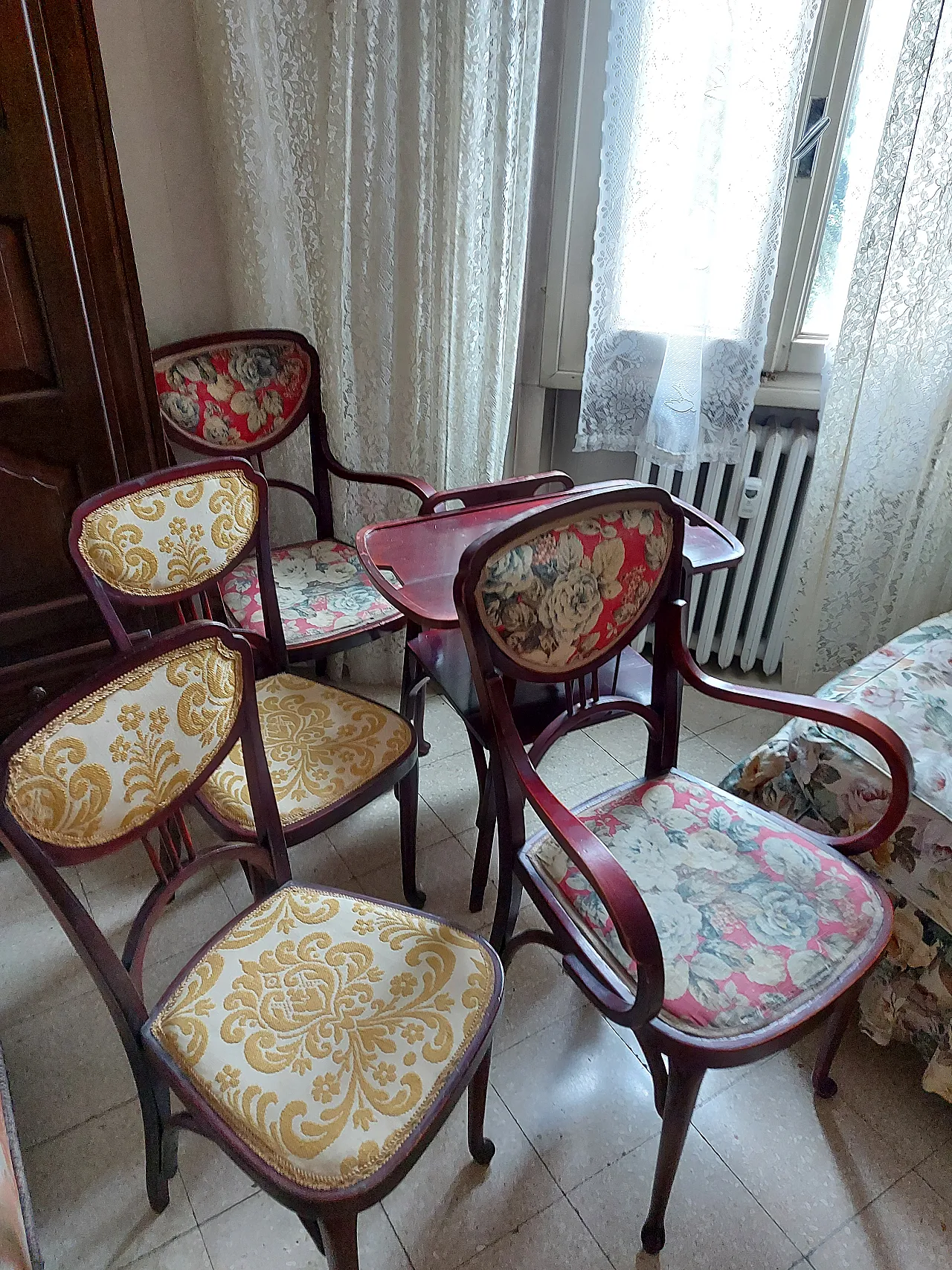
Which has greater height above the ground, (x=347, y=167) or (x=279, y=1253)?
(x=347, y=167)

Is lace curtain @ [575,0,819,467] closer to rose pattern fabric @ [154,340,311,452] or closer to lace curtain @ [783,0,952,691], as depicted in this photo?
lace curtain @ [783,0,952,691]

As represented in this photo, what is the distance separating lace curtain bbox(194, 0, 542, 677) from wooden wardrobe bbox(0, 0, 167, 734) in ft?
1.62

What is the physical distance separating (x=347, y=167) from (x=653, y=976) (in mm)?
1690

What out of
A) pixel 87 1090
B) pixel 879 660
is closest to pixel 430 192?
pixel 879 660

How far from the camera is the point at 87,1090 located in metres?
1.31

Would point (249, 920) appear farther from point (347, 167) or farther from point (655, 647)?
point (347, 167)

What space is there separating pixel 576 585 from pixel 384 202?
1.17 m

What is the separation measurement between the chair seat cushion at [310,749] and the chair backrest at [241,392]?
0.66m

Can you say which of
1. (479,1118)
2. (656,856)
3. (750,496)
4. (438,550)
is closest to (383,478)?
(438,550)

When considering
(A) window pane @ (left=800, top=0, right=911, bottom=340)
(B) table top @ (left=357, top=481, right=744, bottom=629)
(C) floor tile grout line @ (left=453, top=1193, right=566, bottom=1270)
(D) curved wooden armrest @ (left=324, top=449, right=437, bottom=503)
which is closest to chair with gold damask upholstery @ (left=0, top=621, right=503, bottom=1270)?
(C) floor tile grout line @ (left=453, top=1193, right=566, bottom=1270)

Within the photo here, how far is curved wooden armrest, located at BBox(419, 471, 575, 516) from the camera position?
1.68 m

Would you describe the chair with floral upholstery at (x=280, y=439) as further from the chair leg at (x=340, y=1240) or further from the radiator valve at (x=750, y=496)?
the chair leg at (x=340, y=1240)

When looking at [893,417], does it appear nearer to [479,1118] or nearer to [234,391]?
[234,391]

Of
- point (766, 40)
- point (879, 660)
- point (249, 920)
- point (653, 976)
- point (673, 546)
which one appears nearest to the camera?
point (653, 976)
